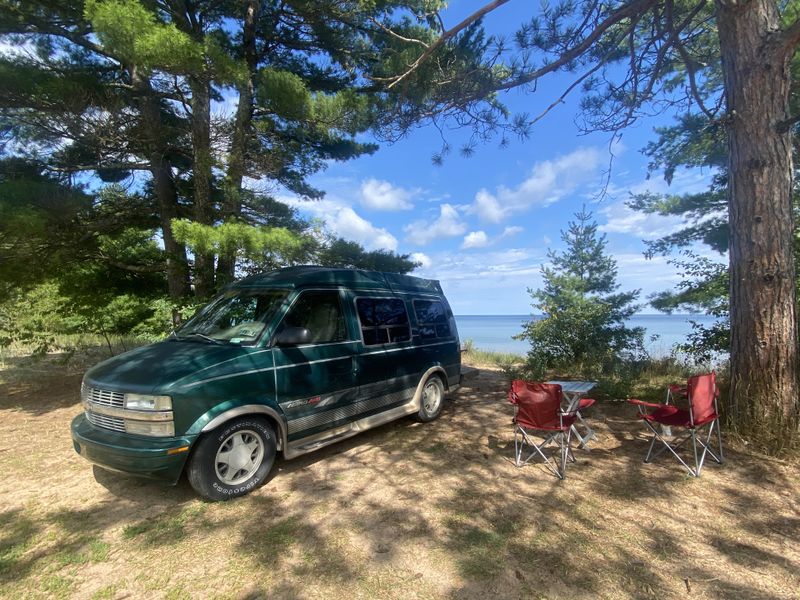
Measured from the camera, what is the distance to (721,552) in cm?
277

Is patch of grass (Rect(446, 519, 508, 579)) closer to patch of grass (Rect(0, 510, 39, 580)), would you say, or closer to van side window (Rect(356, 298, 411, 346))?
van side window (Rect(356, 298, 411, 346))

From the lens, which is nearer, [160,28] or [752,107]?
[752,107]

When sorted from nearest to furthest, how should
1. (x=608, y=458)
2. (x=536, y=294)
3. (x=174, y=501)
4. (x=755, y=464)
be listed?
1. (x=174, y=501)
2. (x=755, y=464)
3. (x=608, y=458)
4. (x=536, y=294)

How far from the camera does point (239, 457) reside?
367 cm

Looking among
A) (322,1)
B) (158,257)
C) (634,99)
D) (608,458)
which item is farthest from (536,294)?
(158,257)

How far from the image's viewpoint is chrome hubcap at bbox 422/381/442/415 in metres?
5.94

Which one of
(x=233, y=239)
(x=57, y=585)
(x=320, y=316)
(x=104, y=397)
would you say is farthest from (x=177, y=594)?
(x=233, y=239)

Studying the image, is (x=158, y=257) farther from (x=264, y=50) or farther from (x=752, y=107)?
(x=752, y=107)

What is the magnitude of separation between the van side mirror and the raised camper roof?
0.66 metres

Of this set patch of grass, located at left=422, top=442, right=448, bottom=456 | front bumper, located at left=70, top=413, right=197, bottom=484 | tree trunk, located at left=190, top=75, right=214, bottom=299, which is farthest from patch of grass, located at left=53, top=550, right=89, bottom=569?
tree trunk, located at left=190, top=75, right=214, bottom=299

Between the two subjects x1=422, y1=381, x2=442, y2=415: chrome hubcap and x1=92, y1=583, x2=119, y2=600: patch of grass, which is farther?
x1=422, y1=381, x2=442, y2=415: chrome hubcap

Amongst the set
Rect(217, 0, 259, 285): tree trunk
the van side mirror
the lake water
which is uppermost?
Rect(217, 0, 259, 285): tree trunk

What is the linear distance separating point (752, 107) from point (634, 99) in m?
2.20

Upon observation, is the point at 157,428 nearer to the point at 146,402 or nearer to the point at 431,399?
the point at 146,402
